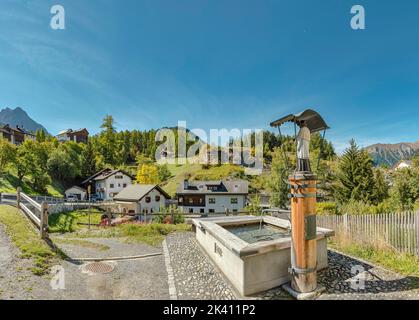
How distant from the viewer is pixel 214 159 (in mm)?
70562

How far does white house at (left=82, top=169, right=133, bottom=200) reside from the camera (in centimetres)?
4831

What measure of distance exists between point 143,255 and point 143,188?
28.2m

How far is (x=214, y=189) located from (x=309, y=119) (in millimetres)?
33718

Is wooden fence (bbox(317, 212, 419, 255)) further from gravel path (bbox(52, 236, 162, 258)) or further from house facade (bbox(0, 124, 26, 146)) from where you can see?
house facade (bbox(0, 124, 26, 146))

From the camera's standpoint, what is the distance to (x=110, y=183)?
48625 mm

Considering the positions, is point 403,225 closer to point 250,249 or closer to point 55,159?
point 250,249

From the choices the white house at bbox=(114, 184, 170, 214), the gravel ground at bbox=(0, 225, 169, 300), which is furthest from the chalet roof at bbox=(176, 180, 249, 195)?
the gravel ground at bbox=(0, 225, 169, 300)

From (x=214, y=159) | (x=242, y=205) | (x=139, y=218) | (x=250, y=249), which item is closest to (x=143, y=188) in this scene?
(x=139, y=218)

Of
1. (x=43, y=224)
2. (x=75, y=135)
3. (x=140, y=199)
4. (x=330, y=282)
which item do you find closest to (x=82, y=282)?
(x=43, y=224)

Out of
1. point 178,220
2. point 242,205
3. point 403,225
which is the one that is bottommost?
point 242,205

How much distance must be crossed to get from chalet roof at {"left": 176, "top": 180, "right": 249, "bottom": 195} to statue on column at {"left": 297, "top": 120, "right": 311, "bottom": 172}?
32962mm

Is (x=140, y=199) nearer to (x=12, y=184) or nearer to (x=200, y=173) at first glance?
(x=12, y=184)

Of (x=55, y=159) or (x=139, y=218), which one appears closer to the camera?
(x=139, y=218)

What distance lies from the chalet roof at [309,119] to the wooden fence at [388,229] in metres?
4.49
